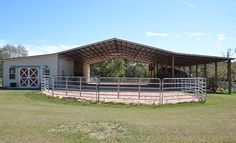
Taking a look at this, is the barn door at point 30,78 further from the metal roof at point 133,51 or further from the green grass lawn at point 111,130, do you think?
the green grass lawn at point 111,130

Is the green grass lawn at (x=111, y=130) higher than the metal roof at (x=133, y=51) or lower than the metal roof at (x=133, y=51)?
lower

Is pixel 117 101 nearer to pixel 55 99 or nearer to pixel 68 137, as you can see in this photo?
pixel 55 99

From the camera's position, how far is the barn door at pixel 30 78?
106 feet

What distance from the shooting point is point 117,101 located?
17734 mm

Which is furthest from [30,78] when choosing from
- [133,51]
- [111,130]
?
[111,130]

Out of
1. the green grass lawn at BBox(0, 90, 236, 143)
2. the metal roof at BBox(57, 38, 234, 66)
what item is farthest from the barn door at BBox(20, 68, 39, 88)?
the green grass lawn at BBox(0, 90, 236, 143)

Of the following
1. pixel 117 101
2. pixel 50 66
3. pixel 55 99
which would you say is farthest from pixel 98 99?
pixel 50 66

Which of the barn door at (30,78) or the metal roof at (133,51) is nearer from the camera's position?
the metal roof at (133,51)

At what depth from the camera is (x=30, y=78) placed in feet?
106

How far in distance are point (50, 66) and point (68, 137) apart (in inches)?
983

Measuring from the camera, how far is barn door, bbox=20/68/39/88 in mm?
32281

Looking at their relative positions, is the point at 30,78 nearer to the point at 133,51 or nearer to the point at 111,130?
the point at 133,51

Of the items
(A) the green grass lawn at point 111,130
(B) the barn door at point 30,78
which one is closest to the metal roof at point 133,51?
(B) the barn door at point 30,78

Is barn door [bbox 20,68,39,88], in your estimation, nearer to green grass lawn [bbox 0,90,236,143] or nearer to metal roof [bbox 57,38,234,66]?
metal roof [bbox 57,38,234,66]
